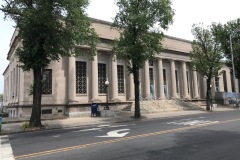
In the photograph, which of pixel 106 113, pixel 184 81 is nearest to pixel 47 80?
pixel 106 113

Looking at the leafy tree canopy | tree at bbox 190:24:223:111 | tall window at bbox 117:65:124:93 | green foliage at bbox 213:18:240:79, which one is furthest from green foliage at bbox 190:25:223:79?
the leafy tree canopy

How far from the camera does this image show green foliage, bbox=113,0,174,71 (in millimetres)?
22047

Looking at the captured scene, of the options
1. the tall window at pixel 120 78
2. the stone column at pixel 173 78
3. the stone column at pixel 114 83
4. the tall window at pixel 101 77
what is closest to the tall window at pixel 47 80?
the tall window at pixel 101 77

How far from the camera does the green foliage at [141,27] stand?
2205 centimetres

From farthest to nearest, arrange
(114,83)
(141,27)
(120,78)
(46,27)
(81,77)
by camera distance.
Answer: (120,78), (114,83), (81,77), (141,27), (46,27)

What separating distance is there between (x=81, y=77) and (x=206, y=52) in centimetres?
1824

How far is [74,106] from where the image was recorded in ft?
88.9

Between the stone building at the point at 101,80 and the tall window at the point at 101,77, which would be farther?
the tall window at the point at 101,77

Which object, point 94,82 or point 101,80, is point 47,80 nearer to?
point 94,82

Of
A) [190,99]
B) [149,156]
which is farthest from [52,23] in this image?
[190,99]

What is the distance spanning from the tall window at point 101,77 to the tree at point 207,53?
1315 centimetres

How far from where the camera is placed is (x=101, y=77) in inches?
1254

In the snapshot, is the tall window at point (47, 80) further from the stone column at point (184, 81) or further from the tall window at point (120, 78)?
the stone column at point (184, 81)

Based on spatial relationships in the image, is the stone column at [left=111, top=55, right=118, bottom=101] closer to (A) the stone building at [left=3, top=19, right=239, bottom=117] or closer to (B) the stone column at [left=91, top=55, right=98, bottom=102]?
(A) the stone building at [left=3, top=19, right=239, bottom=117]
